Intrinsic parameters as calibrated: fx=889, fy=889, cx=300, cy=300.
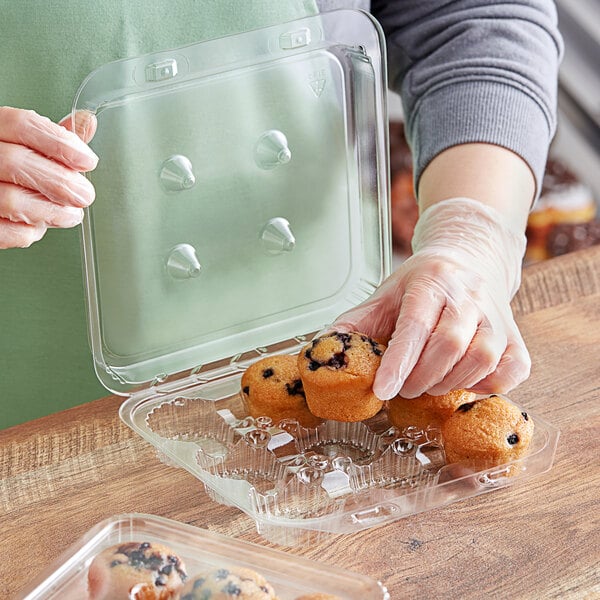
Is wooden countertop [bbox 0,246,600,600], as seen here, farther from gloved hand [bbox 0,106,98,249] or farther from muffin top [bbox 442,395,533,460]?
gloved hand [bbox 0,106,98,249]

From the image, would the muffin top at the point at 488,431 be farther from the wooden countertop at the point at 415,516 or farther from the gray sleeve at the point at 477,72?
the gray sleeve at the point at 477,72

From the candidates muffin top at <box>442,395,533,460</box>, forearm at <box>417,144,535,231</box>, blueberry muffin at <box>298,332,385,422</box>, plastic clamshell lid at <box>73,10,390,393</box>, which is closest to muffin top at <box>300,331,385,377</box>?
blueberry muffin at <box>298,332,385,422</box>

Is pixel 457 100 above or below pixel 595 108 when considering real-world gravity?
above

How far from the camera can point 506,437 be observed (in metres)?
1.00

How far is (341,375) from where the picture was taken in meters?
1.02

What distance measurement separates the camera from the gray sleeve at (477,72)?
4.36ft

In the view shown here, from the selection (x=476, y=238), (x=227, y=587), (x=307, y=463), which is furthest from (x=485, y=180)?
(x=227, y=587)

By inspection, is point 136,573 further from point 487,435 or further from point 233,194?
point 233,194

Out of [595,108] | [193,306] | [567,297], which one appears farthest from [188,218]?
[595,108]

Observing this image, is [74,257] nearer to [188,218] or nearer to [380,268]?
[188,218]

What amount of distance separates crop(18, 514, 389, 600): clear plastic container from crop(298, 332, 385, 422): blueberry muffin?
266 millimetres

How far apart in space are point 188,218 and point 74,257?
19cm

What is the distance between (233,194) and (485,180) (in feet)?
1.20

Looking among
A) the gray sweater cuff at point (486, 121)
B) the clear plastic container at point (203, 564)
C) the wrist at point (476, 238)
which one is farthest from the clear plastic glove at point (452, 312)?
the clear plastic container at point (203, 564)
